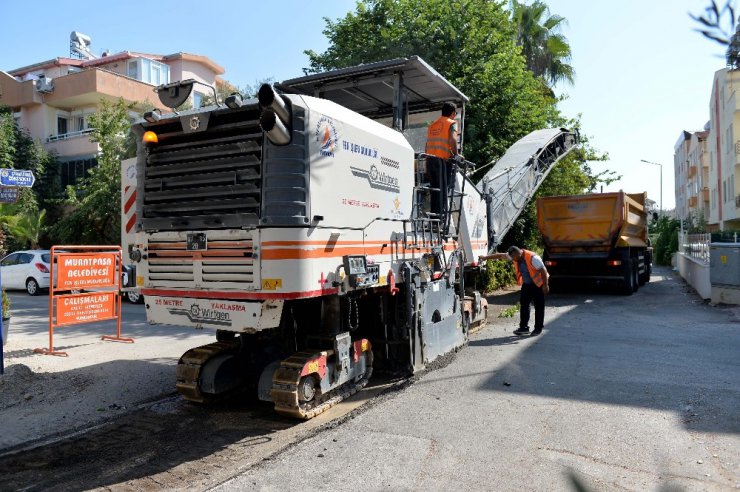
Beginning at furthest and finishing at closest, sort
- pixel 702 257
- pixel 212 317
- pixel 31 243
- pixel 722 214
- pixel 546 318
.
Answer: pixel 722 214 → pixel 31 243 → pixel 702 257 → pixel 546 318 → pixel 212 317

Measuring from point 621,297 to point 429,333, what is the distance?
1003 centimetres

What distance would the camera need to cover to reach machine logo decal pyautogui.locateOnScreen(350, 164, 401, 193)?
5.57m

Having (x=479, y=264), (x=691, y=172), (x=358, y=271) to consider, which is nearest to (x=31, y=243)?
(x=479, y=264)

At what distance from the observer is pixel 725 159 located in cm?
3469

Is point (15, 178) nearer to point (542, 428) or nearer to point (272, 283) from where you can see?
point (272, 283)

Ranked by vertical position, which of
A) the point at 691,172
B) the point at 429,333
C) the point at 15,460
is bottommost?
the point at 15,460

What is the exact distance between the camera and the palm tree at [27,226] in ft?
71.9

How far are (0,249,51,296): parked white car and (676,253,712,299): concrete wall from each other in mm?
18855

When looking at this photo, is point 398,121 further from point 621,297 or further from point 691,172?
point 691,172

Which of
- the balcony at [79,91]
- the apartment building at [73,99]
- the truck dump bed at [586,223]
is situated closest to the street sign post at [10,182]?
the truck dump bed at [586,223]

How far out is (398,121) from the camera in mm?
7105

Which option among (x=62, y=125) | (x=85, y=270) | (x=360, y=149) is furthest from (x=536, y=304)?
(x=62, y=125)

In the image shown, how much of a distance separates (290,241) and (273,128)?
0.95 meters

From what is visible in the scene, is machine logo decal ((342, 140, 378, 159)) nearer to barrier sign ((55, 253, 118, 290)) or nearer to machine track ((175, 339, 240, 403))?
machine track ((175, 339, 240, 403))
